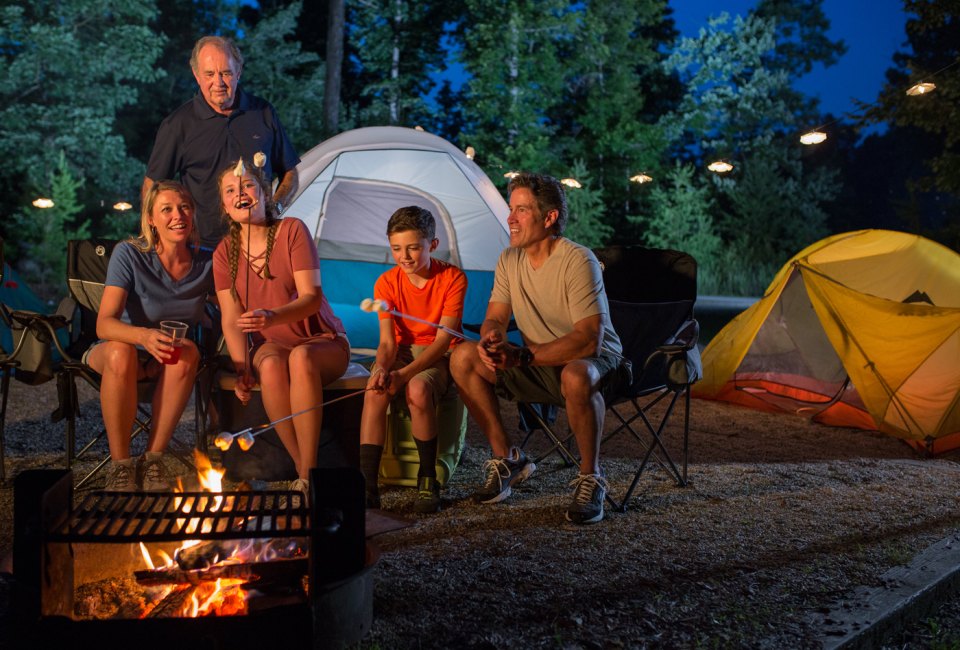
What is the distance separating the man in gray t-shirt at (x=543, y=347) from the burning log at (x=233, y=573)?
1.13 m

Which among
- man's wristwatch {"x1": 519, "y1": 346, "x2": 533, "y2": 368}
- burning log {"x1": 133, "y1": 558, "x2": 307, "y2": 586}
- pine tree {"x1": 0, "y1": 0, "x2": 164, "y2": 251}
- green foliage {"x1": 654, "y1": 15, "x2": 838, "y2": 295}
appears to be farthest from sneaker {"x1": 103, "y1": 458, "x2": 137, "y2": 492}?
green foliage {"x1": 654, "y1": 15, "x2": 838, "y2": 295}

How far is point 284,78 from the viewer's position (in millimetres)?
16391

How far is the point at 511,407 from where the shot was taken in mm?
5441

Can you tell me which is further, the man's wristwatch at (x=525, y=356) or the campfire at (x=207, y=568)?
the man's wristwatch at (x=525, y=356)

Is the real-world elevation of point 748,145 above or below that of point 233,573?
above

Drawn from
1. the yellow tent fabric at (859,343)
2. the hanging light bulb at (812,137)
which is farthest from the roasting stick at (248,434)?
the hanging light bulb at (812,137)

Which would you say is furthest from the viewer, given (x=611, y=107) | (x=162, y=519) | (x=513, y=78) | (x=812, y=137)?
(x=611, y=107)

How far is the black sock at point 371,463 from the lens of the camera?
3.14m

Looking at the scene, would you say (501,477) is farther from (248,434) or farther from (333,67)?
(333,67)

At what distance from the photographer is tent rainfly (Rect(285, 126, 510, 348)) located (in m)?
6.17

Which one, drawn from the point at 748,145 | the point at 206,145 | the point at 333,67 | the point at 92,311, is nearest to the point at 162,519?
the point at 92,311

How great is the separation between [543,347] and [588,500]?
57 centimetres

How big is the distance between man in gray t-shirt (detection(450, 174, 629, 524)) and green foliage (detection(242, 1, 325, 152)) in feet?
43.3

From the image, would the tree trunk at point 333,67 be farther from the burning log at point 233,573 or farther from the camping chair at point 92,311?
the burning log at point 233,573
